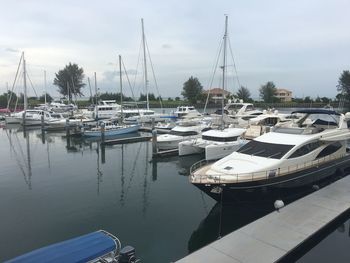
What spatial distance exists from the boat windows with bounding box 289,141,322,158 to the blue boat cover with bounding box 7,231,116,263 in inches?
369

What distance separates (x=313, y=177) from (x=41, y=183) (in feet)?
50.5

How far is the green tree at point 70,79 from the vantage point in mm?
101438

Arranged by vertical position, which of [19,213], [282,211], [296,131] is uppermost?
[296,131]

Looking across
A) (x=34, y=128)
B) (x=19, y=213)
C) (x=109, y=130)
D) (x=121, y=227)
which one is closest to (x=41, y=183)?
(x=19, y=213)

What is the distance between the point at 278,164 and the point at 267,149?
136 centimetres

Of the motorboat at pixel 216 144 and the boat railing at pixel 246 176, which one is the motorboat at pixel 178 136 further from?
the boat railing at pixel 246 176

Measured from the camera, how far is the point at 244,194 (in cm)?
1279

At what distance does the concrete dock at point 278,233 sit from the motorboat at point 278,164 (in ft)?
4.68

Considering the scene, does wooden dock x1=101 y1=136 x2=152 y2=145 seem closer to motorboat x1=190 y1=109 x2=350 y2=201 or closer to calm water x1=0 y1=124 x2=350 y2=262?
calm water x1=0 y1=124 x2=350 y2=262

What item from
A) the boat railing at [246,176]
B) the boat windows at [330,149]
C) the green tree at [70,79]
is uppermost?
the green tree at [70,79]

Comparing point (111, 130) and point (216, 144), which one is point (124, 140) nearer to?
point (111, 130)

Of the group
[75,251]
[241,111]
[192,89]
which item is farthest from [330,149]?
[192,89]

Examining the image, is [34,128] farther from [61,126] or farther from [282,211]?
[282,211]

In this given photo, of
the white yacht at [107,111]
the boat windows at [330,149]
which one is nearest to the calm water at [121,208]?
the boat windows at [330,149]
